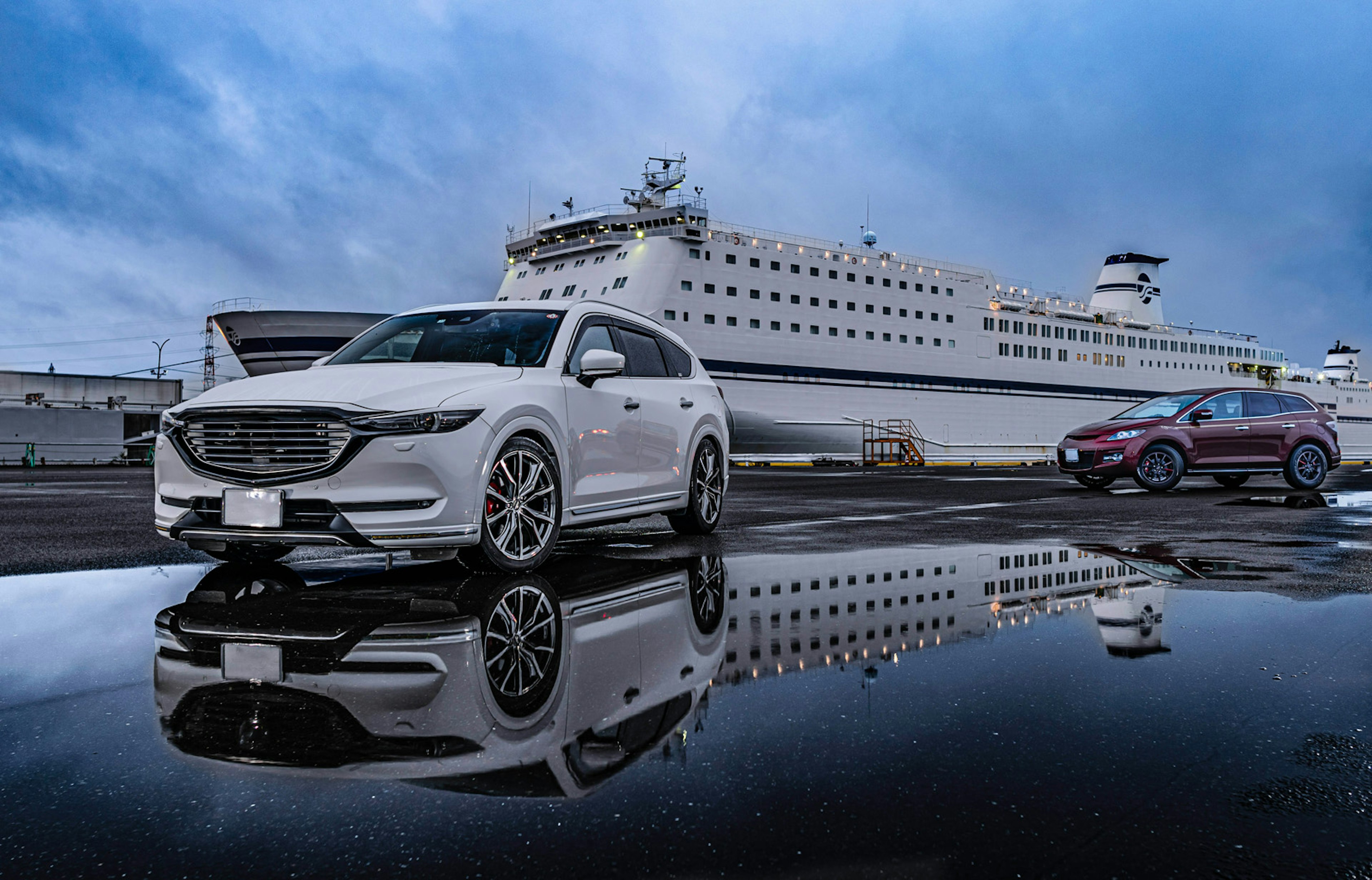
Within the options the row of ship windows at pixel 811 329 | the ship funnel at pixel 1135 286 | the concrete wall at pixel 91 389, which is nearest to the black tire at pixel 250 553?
the row of ship windows at pixel 811 329

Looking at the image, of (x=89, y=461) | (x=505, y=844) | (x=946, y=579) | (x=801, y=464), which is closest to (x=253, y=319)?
(x=89, y=461)

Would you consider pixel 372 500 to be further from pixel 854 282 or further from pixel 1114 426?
pixel 854 282

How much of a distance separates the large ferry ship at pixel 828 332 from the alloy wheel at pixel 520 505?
25.6 metres

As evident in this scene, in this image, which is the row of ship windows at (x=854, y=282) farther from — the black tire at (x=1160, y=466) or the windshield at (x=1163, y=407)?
the black tire at (x=1160, y=466)

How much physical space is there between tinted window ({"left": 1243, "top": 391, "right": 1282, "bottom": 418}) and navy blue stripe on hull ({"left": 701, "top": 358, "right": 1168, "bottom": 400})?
706 inches

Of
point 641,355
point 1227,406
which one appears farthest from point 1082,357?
point 641,355

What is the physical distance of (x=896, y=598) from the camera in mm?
4090

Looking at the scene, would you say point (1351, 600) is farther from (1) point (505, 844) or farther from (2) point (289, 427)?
(2) point (289, 427)

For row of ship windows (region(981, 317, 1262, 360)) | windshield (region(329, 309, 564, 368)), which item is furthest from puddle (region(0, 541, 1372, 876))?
row of ship windows (region(981, 317, 1262, 360))

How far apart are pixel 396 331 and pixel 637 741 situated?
4313 millimetres

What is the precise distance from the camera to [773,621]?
3.57 m

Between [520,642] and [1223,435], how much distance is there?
12.8 metres

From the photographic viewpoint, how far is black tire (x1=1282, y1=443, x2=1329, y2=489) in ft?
43.0

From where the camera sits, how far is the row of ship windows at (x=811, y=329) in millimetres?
33281
